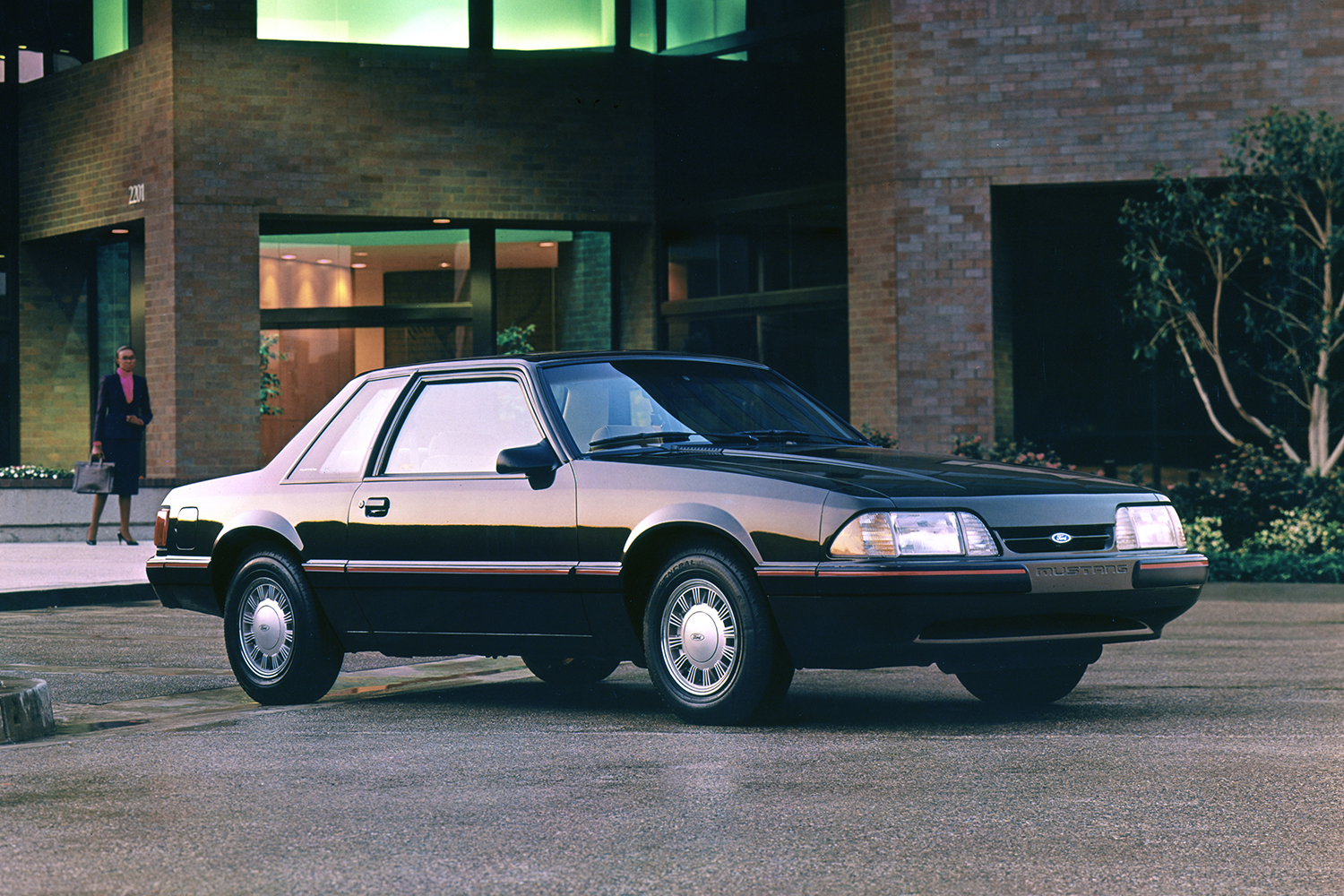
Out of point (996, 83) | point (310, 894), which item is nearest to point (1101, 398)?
point (996, 83)

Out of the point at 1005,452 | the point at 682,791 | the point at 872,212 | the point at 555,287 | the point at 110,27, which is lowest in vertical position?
the point at 682,791

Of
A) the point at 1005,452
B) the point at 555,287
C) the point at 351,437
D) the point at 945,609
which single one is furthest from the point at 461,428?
the point at 555,287

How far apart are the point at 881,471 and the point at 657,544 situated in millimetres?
949

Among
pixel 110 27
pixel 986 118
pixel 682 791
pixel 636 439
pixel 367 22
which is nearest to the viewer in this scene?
pixel 682 791

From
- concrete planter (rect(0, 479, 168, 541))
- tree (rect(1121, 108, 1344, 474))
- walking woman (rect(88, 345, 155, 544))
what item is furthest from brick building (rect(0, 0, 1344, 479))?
walking woman (rect(88, 345, 155, 544))

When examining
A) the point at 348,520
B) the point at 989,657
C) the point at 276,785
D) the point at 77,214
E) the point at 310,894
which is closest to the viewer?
the point at 310,894

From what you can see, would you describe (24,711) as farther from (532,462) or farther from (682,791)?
(682,791)

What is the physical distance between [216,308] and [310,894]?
17221 millimetres

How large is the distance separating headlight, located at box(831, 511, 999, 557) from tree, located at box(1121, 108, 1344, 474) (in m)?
11.4

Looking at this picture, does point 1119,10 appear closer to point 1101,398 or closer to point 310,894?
point 1101,398

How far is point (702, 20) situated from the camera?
2222cm

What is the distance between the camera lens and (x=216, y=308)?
20.9 m

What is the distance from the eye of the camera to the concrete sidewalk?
13500 mm

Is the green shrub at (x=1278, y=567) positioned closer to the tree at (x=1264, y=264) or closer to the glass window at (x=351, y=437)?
the tree at (x=1264, y=264)
